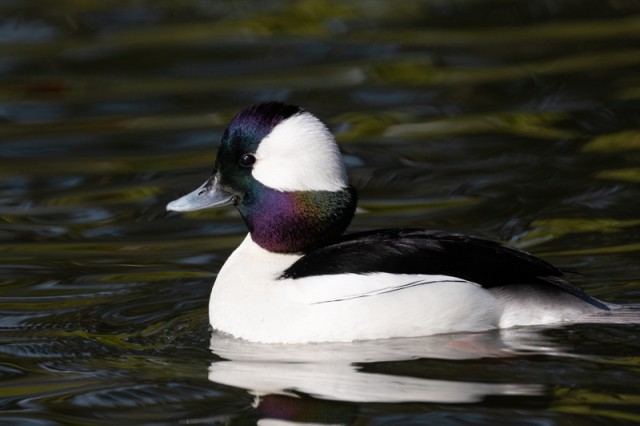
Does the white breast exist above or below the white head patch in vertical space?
below

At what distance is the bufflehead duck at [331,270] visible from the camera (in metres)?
7.11

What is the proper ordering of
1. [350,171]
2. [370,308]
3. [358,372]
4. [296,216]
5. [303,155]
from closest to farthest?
[358,372] < [370,308] < [303,155] < [296,216] < [350,171]

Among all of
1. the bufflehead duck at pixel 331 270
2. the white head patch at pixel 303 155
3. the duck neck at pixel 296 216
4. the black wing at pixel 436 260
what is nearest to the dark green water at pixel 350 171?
the bufflehead duck at pixel 331 270

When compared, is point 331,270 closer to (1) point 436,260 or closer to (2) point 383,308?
(2) point 383,308

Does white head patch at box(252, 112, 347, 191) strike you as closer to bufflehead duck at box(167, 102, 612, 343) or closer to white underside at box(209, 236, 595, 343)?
bufflehead duck at box(167, 102, 612, 343)

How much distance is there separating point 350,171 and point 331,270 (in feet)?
11.6

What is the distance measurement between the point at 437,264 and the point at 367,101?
507 centimetres

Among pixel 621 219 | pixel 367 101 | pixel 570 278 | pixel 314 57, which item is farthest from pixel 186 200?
pixel 314 57

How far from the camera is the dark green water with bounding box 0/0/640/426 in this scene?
6555 mm

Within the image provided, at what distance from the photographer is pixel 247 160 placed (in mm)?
7527

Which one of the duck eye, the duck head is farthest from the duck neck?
the duck eye

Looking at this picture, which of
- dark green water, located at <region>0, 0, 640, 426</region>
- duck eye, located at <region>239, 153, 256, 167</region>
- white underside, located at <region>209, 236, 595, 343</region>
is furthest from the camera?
duck eye, located at <region>239, 153, 256, 167</region>

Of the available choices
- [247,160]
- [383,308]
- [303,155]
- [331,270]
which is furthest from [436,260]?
[247,160]

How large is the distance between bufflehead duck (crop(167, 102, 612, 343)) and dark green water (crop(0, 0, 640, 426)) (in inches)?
5.4
